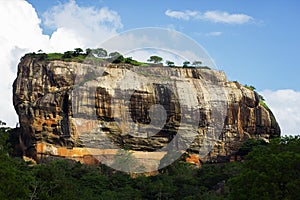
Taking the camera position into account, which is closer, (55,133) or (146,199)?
(146,199)

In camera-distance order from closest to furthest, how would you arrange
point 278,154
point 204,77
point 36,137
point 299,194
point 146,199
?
point 299,194, point 278,154, point 146,199, point 36,137, point 204,77

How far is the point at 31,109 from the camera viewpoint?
135ft

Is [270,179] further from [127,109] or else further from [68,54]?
[68,54]

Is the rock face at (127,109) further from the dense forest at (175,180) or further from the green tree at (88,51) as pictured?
the green tree at (88,51)

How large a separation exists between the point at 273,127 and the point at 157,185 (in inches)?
778

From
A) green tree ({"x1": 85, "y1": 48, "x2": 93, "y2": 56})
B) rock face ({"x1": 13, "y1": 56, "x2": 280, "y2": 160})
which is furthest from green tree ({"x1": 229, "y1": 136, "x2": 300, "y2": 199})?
green tree ({"x1": 85, "y1": 48, "x2": 93, "y2": 56})

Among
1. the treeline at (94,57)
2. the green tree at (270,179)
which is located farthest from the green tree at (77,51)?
the green tree at (270,179)

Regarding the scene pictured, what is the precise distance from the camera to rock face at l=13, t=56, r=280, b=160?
135 ft

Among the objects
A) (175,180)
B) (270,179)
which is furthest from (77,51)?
(270,179)

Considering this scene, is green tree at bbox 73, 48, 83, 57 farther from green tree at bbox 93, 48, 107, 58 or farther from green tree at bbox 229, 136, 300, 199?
green tree at bbox 229, 136, 300, 199

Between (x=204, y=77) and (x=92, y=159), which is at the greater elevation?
(x=204, y=77)

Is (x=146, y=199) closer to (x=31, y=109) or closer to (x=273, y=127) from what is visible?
(x=31, y=109)

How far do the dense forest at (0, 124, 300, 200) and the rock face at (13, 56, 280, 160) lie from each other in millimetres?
2438

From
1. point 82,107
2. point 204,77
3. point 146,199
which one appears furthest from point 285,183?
point 204,77
